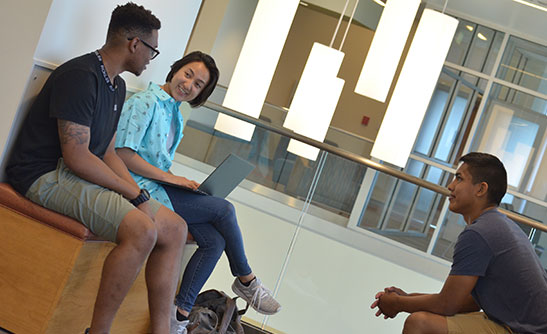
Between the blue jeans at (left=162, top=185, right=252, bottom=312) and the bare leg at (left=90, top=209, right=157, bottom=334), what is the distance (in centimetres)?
63

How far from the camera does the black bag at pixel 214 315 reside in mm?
2736

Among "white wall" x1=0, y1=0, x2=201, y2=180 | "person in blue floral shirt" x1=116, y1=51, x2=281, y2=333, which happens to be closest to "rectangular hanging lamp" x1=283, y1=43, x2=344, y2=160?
"person in blue floral shirt" x1=116, y1=51, x2=281, y2=333

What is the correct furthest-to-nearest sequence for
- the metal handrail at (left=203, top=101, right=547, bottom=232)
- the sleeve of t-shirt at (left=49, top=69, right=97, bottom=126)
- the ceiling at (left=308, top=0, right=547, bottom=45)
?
the ceiling at (left=308, top=0, right=547, bottom=45), the metal handrail at (left=203, top=101, right=547, bottom=232), the sleeve of t-shirt at (left=49, top=69, right=97, bottom=126)

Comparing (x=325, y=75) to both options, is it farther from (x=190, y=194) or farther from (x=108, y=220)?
(x=108, y=220)

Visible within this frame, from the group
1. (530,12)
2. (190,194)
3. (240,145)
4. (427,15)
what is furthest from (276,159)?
(530,12)

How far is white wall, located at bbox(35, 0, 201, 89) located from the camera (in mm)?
2172

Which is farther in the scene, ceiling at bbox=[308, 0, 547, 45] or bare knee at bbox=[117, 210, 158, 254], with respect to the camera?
ceiling at bbox=[308, 0, 547, 45]

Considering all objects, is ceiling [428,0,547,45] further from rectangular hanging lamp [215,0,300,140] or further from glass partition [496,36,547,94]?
rectangular hanging lamp [215,0,300,140]

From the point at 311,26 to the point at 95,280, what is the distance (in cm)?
946

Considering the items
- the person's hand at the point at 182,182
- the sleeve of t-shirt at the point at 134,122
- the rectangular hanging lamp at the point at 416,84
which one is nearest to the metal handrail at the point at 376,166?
the rectangular hanging lamp at the point at 416,84

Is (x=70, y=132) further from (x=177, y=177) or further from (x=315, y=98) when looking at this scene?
(x=315, y=98)

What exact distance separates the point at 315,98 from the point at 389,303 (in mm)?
1645

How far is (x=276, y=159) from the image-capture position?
14.2ft

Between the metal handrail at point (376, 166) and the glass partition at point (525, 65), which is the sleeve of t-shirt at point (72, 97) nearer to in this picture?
the metal handrail at point (376, 166)
